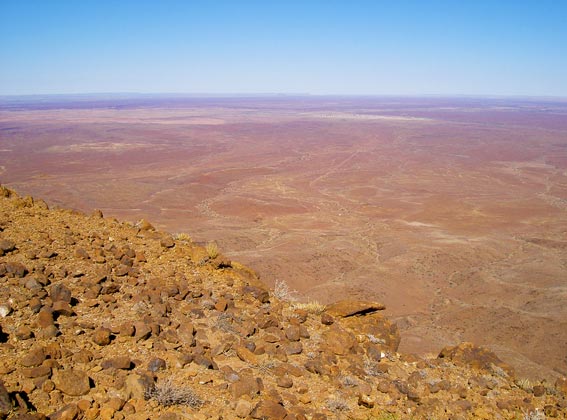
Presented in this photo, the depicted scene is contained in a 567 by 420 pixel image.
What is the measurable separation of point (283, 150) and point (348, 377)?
2364 inches

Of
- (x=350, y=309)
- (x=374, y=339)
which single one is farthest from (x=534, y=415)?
(x=350, y=309)

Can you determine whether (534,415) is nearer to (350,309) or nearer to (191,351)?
(350,309)

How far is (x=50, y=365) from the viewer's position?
374 centimetres

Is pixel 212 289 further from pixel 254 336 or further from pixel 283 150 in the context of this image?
pixel 283 150

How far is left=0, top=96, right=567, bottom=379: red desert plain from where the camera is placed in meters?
16.4

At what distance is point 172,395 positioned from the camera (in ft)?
12.2

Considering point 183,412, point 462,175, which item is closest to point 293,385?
point 183,412

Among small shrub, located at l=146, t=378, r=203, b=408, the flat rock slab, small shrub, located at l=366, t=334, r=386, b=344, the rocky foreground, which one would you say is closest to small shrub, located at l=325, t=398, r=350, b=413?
the rocky foreground

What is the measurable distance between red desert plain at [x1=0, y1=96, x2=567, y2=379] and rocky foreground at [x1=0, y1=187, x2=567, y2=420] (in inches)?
306

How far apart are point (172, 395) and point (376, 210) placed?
98.6 ft

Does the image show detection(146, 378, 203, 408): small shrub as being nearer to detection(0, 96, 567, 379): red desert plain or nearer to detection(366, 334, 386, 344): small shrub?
detection(366, 334, 386, 344): small shrub

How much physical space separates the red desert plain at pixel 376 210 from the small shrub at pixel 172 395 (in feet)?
33.7

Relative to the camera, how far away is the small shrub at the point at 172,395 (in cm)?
368

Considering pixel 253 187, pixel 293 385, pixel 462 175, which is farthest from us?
pixel 462 175
